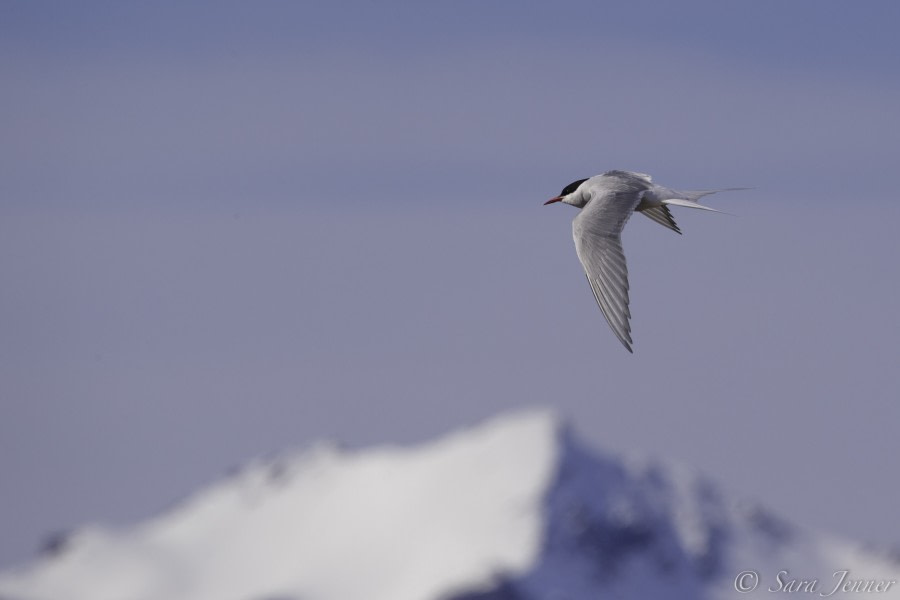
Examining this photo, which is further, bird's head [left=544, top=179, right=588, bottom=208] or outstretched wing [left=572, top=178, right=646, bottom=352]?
bird's head [left=544, top=179, right=588, bottom=208]

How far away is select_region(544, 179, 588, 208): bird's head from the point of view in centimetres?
2206

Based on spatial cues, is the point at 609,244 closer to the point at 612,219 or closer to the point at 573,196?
the point at 612,219

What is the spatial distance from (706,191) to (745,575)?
865 centimetres

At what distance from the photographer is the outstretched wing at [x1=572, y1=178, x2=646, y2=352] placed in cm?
1825

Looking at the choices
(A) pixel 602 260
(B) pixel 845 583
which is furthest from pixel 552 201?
(B) pixel 845 583

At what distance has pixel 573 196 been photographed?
22.3 metres

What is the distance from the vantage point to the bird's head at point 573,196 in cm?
2206

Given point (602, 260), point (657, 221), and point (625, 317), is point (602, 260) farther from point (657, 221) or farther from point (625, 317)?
point (657, 221)

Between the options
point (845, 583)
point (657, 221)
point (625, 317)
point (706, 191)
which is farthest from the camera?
point (845, 583)

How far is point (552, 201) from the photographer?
75.2ft

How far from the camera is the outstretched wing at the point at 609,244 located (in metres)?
18.2

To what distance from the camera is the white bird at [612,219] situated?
60.4ft

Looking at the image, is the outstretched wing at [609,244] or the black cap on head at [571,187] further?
the black cap on head at [571,187]

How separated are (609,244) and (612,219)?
25.6 inches
